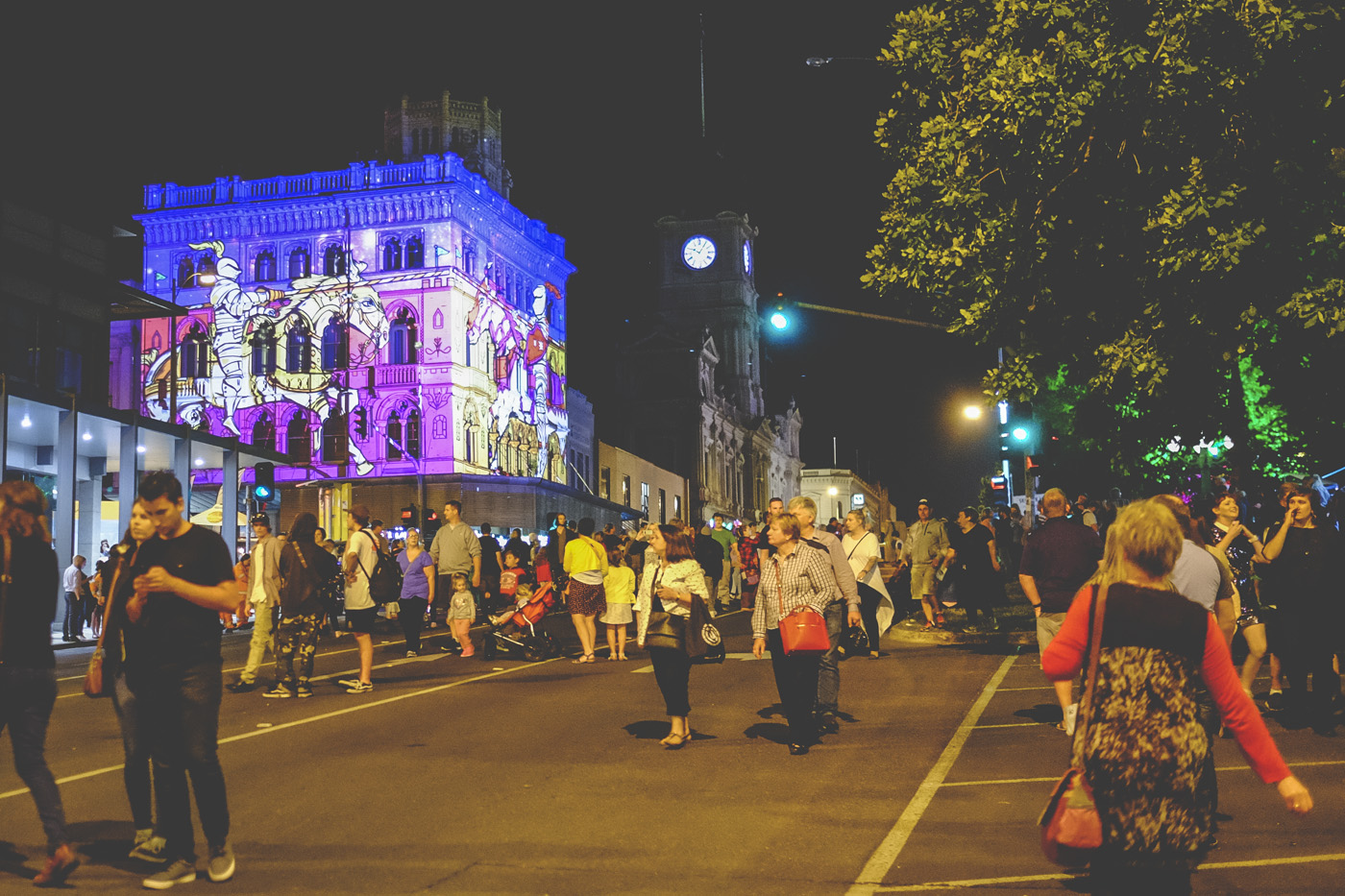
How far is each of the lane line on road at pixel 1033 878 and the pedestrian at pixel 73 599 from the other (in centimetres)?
2171

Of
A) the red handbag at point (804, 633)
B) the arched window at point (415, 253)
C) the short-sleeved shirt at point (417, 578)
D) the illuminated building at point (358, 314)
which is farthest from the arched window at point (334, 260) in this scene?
the red handbag at point (804, 633)

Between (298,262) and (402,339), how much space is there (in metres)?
5.35

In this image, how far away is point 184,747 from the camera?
5.91 meters

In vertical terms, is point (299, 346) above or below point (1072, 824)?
above

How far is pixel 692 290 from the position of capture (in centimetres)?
9875

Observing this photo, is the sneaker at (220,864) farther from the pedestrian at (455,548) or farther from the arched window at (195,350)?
the arched window at (195,350)

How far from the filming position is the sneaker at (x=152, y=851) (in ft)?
20.8

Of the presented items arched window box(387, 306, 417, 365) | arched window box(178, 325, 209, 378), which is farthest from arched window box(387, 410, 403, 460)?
arched window box(178, 325, 209, 378)

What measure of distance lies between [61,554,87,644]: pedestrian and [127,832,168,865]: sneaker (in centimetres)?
1945

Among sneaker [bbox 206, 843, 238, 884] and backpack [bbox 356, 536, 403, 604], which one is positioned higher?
backpack [bbox 356, 536, 403, 604]

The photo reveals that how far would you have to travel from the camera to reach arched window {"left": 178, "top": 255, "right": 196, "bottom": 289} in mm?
50875

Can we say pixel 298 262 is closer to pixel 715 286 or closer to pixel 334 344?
pixel 334 344

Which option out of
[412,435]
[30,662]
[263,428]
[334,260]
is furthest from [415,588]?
[334,260]

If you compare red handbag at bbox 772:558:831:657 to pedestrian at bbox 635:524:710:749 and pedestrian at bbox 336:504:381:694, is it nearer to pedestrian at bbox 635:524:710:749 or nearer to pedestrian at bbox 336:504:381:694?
pedestrian at bbox 635:524:710:749
